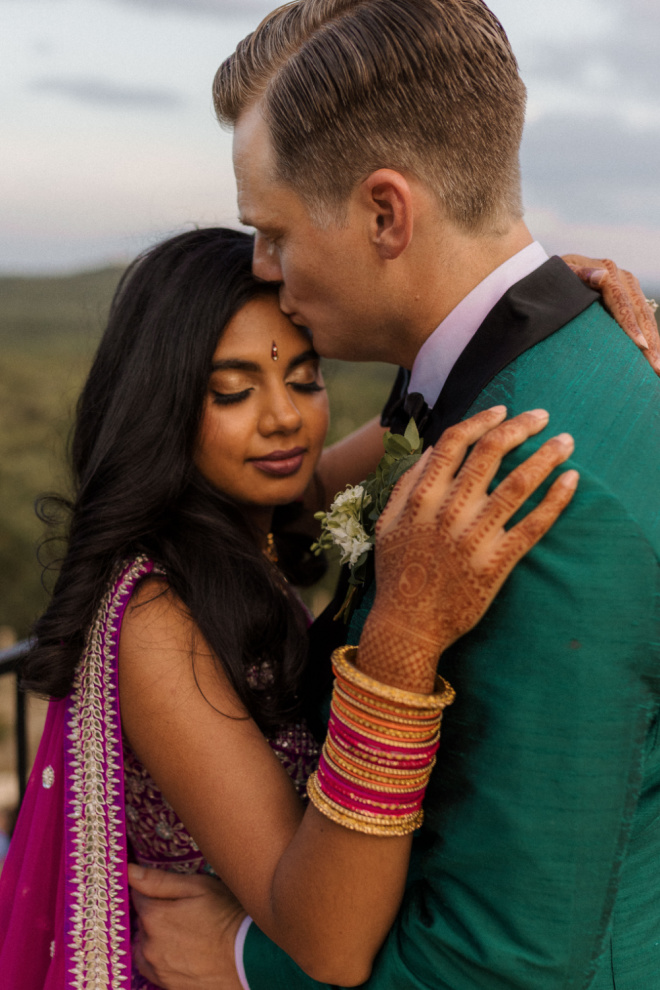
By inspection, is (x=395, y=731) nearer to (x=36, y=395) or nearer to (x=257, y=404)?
(x=257, y=404)

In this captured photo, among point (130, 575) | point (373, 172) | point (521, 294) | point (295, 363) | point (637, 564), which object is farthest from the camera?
point (295, 363)

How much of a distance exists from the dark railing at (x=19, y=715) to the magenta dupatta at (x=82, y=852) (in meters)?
0.47

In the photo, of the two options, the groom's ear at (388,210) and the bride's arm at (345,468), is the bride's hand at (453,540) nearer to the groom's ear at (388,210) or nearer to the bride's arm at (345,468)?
the groom's ear at (388,210)

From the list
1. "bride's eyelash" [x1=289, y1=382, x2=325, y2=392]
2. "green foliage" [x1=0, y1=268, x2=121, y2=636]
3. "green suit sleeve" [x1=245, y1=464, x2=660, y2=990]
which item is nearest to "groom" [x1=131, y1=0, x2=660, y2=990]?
"green suit sleeve" [x1=245, y1=464, x2=660, y2=990]

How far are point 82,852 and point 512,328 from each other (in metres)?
1.43

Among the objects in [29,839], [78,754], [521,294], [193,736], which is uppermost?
[521,294]

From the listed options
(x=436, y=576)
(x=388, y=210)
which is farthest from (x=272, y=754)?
(x=388, y=210)

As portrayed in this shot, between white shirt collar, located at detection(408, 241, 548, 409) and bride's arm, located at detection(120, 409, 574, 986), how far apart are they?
0.37 meters

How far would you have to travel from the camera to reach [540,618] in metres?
1.12

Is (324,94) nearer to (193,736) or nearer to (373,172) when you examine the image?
(373,172)

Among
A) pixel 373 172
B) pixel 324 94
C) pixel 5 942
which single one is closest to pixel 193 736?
pixel 5 942

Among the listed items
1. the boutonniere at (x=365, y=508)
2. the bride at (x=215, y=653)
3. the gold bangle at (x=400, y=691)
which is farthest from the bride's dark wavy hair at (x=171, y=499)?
the gold bangle at (x=400, y=691)

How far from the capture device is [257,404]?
2004 millimetres

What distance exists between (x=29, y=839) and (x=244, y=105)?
1.72 meters
